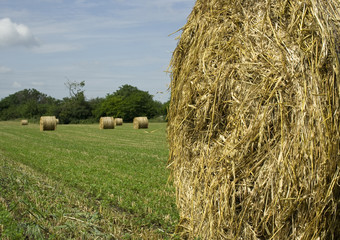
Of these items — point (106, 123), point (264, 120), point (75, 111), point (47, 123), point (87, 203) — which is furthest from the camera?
point (75, 111)

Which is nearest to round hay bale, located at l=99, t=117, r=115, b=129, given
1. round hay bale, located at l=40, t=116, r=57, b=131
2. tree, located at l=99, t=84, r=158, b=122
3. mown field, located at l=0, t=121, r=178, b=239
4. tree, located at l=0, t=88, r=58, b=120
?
round hay bale, located at l=40, t=116, r=57, b=131

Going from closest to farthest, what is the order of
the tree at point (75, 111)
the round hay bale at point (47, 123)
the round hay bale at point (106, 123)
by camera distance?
the round hay bale at point (47, 123) < the round hay bale at point (106, 123) < the tree at point (75, 111)

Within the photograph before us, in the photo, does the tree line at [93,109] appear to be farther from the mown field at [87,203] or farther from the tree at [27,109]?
the mown field at [87,203]

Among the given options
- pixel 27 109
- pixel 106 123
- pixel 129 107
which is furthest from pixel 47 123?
pixel 27 109

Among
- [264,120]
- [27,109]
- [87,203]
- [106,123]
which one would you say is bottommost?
[87,203]

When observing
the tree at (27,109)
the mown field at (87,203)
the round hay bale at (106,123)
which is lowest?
the mown field at (87,203)

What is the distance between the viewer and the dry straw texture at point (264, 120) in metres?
3.83

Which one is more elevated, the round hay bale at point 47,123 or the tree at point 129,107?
the tree at point 129,107

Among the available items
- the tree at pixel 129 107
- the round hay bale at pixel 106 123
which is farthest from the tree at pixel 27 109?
the round hay bale at pixel 106 123

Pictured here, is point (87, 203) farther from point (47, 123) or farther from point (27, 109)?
point (27, 109)

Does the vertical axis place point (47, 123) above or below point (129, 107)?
below

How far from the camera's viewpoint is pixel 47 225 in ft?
16.5

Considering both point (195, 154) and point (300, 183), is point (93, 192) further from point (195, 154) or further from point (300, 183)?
point (300, 183)

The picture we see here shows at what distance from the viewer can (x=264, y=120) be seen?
4.00 m
